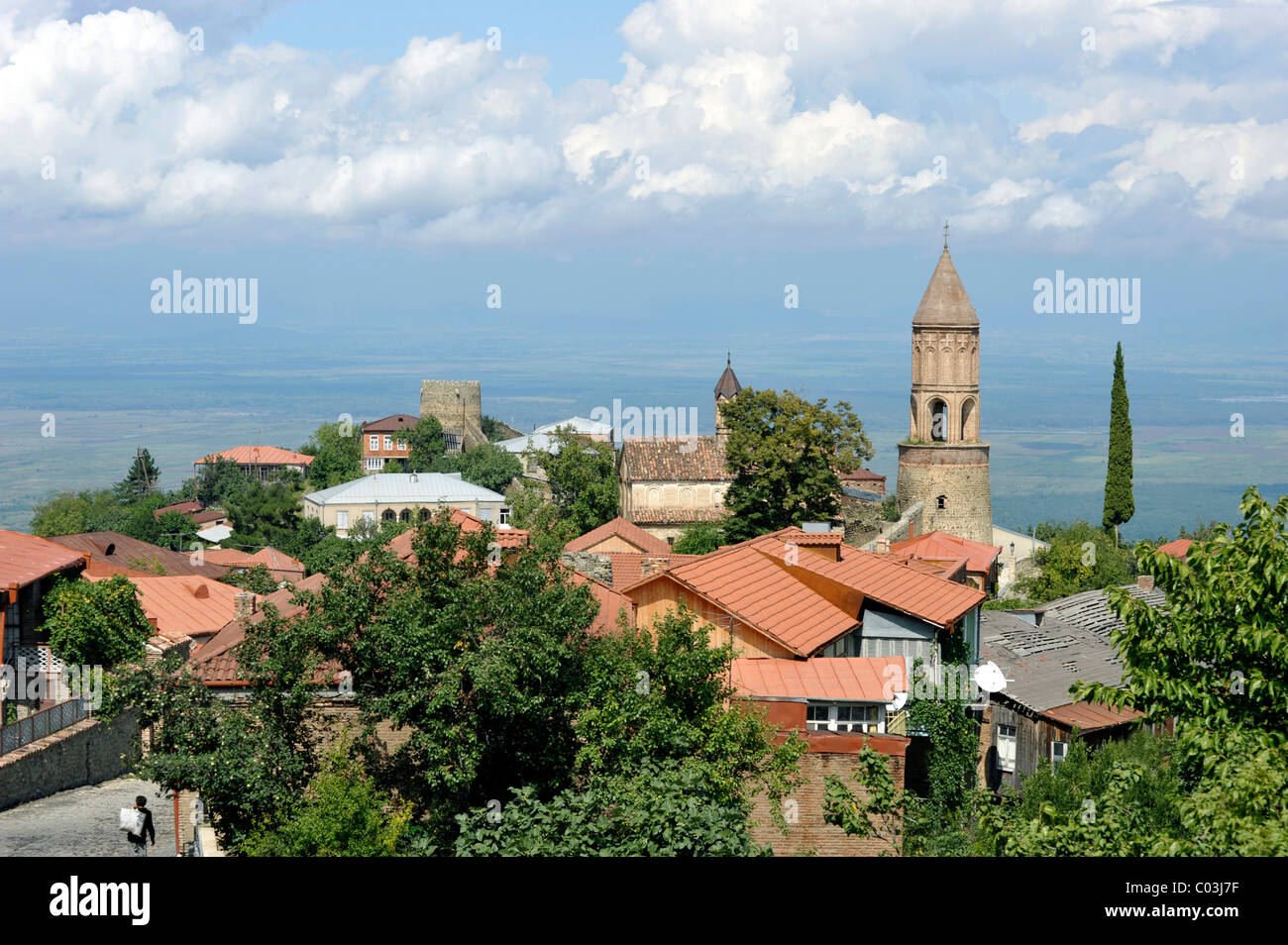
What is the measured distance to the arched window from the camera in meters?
58.1

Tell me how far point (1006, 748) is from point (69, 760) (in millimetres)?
14961

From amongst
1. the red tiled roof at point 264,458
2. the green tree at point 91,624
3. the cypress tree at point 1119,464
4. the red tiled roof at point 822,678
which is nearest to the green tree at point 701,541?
the cypress tree at point 1119,464

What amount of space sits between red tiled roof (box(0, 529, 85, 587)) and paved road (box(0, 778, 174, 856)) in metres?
3.65

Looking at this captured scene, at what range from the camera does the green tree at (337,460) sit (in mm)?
109750

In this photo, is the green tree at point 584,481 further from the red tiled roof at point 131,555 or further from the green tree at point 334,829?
the green tree at point 334,829

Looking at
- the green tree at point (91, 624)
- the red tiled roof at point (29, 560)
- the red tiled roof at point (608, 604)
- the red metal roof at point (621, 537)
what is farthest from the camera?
the red metal roof at point (621, 537)

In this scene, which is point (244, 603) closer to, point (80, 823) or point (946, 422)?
point (80, 823)

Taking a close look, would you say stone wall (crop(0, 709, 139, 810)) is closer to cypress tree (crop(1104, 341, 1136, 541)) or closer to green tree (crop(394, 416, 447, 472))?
cypress tree (crop(1104, 341, 1136, 541))

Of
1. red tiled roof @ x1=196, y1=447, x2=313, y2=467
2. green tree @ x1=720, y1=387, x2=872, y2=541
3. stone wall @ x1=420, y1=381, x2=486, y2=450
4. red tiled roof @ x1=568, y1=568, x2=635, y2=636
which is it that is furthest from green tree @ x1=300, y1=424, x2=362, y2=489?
red tiled roof @ x1=568, y1=568, x2=635, y2=636

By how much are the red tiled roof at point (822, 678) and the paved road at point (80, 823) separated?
7612 mm

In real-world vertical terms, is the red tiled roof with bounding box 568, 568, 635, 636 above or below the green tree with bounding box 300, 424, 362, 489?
below

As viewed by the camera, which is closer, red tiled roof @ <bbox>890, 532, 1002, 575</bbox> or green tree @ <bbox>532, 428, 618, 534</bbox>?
red tiled roof @ <bbox>890, 532, 1002, 575</bbox>

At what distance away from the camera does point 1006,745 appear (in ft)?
78.5
